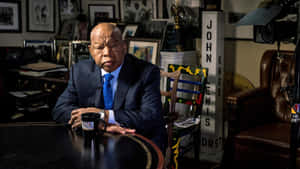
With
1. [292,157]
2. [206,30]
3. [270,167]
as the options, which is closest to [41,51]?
[206,30]

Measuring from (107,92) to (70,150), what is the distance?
0.58 m

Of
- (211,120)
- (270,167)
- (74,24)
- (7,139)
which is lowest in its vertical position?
(270,167)

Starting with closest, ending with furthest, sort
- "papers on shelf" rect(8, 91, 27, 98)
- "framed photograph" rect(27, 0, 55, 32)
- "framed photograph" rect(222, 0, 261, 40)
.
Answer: "papers on shelf" rect(8, 91, 27, 98) < "framed photograph" rect(222, 0, 261, 40) < "framed photograph" rect(27, 0, 55, 32)

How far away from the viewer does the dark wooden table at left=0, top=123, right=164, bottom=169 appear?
1.35m

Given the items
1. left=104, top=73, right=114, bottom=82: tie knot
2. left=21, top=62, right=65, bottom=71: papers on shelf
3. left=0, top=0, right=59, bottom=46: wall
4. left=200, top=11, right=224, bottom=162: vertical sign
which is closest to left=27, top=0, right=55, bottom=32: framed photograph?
left=0, top=0, right=59, bottom=46: wall

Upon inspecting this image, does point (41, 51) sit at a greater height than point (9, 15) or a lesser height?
lesser

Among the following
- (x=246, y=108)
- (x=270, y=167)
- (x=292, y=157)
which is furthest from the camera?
(x=246, y=108)

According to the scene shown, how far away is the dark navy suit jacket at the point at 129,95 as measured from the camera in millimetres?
1946

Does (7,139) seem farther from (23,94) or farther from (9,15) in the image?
(9,15)

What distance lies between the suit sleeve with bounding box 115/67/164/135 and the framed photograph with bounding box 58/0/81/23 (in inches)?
89.8

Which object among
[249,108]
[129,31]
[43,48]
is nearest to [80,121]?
[249,108]

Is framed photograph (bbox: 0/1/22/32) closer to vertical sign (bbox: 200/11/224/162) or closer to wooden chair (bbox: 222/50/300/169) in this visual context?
vertical sign (bbox: 200/11/224/162)

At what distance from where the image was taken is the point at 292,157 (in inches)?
72.9

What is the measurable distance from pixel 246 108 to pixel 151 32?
1.20m
